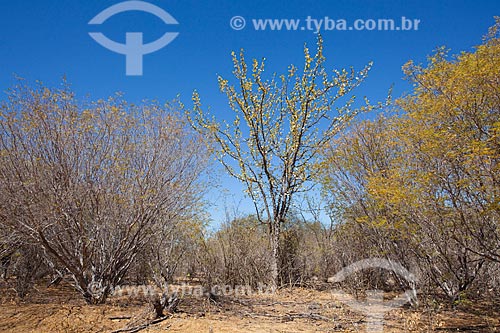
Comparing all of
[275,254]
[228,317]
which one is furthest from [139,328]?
[275,254]

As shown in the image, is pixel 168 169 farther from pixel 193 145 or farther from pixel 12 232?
pixel 12 232

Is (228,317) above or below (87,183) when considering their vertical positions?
below

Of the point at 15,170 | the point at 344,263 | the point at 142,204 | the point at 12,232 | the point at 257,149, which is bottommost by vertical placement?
the point at 344,263

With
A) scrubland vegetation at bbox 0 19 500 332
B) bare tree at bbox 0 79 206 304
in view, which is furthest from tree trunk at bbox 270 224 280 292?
bare tree at bbox 0 79 206 304

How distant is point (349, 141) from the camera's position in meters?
9.48

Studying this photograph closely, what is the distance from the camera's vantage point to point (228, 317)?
6.48 metres

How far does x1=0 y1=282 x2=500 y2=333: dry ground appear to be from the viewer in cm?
574

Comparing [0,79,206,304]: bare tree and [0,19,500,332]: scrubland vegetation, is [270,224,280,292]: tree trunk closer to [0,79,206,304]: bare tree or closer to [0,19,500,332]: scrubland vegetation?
[0,19,500,332]: scrubland vegetation

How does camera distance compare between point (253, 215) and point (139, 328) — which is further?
point (253, 215)

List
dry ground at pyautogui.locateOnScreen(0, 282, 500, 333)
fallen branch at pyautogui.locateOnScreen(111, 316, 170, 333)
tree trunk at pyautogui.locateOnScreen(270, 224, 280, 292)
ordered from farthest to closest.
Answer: tree trunk at pyautogui.locateOnScreen(270, 224, 280, 292) < dry ground at pyautogui.locateOnScreen(0, 282, 500, 333) < fallen branch at pyautogui.locateOnScreen(111, 316, 170, 333)

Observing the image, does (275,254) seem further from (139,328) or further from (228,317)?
(139,328)

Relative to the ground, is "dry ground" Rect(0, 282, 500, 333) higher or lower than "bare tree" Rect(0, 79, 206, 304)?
lower

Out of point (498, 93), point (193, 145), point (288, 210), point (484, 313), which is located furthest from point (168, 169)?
point (484, 313)

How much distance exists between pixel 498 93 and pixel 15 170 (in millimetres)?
8521
